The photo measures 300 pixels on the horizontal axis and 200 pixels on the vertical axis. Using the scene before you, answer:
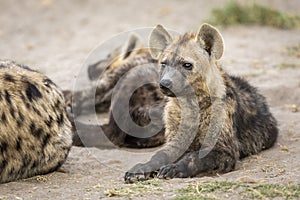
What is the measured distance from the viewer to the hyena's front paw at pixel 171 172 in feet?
14.5

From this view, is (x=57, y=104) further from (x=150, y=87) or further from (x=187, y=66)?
(x=150, y=87)

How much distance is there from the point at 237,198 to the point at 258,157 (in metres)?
1.25

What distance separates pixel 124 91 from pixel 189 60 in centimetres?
129

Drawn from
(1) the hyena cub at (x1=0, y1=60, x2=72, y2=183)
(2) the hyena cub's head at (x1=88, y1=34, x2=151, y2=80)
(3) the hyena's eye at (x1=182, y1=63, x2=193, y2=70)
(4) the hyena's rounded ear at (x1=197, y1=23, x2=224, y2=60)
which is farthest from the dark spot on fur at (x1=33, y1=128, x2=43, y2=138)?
(2) the hyena cub's head at (x1=88, y1=34, x2=151, y2=80)

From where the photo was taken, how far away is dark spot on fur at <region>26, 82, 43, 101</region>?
4543mm

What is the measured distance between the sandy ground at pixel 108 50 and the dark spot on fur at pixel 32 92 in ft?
1.80

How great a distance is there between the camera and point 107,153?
548cm

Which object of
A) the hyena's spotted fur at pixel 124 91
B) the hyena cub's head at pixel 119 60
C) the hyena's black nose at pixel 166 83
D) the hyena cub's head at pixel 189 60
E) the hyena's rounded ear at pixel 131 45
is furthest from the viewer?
the hyena's rounded ear at pixel 131 45

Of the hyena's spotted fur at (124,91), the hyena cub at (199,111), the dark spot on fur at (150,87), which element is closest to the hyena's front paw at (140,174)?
the hyena cub at (199,111)

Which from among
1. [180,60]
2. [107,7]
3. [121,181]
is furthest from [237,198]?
[107,7]

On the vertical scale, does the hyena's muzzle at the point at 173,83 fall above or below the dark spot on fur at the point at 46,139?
above

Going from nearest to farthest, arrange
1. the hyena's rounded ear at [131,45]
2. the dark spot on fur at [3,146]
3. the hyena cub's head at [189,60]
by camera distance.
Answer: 1. the dark spot on fur at [3,146]
2. the hyena cub's head at [189,60]
3. the hyena's rounded ear at [131,45]

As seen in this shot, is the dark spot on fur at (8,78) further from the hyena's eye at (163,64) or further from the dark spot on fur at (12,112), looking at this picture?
the hyena's eye at (163,64)

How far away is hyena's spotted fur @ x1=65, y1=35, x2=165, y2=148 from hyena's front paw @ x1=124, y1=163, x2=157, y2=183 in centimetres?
116
